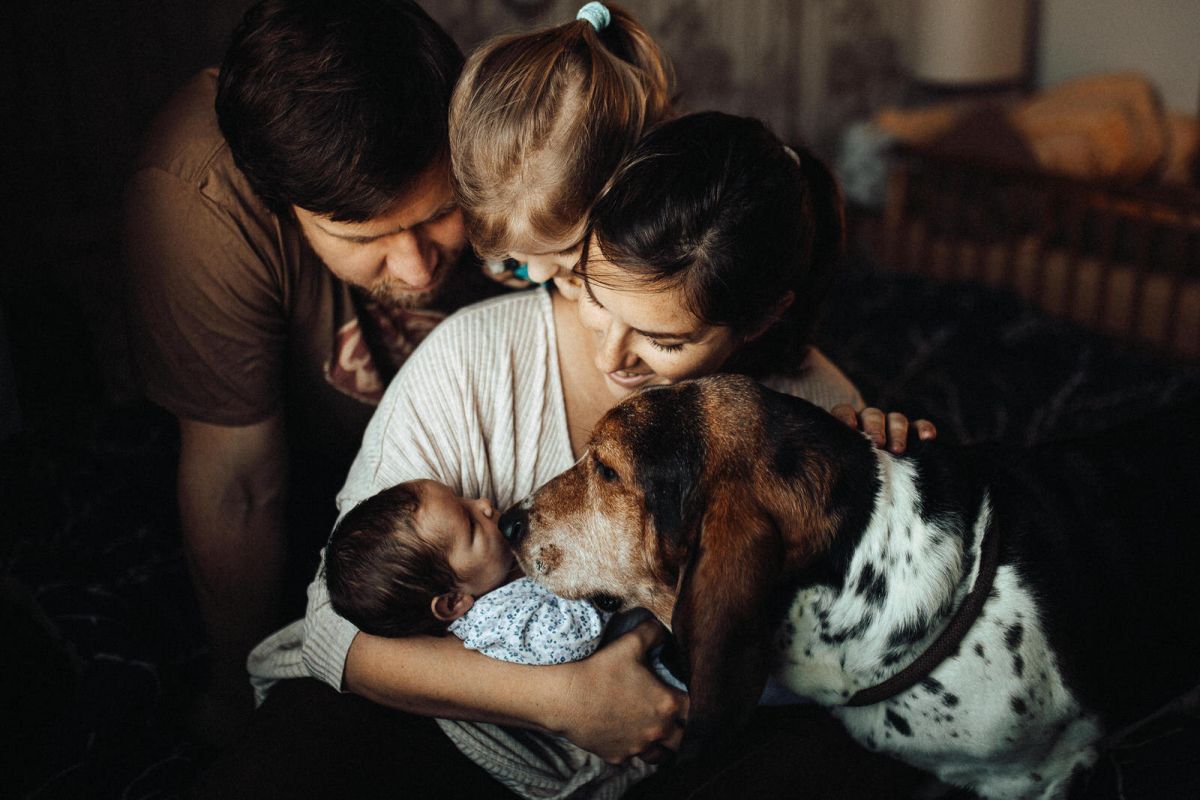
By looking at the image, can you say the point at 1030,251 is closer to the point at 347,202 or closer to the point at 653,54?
the point at 653,54

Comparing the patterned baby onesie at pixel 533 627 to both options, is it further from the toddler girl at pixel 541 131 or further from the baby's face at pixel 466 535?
the toddler girl at pixel 541 131

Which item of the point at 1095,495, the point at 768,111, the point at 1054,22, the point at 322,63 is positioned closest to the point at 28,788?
the point at 322,63

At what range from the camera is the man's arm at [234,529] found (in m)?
1.84

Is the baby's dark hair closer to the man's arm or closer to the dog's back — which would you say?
the man's arm

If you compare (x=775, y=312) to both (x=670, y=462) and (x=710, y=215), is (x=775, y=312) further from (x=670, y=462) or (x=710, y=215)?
(x=670, y=462)

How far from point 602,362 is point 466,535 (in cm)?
36

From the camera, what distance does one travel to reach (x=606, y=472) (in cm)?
141

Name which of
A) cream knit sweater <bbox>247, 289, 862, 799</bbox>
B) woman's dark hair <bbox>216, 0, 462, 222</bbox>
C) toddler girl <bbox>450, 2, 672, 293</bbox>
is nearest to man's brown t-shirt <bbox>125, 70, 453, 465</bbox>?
woman's dark hair <bbox>216, 0, 462, 222</bbox>

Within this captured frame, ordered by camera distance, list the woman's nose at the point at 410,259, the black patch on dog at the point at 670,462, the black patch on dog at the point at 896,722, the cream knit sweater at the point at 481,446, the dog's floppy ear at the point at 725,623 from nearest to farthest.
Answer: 1. the dog's floppy ear at the point at 725,623
2. the black patch on dog at the point at 670,462
3. the black patch on dog at the point at 896,722
4. the cream knit sweater at the point at 481,446
5. the woman's nose at the point at 410,259

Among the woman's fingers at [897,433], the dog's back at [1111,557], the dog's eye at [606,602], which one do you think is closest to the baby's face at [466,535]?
the dog's eye at [606,602]

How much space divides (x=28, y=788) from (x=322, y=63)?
1.35 metres

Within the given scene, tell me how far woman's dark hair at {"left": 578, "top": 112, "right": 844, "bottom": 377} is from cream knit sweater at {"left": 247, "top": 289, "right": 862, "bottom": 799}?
26 cm

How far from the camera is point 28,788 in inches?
64.1

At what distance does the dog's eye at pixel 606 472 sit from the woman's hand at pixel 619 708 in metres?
0.31
